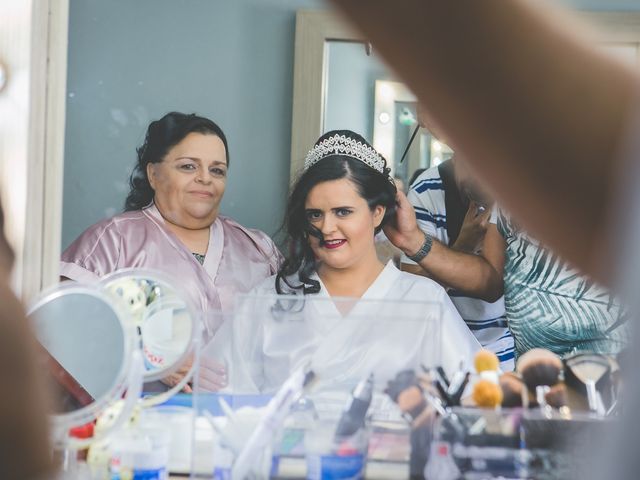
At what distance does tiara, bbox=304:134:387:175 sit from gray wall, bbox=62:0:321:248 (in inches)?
20.5

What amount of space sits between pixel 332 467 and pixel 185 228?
4.73ft

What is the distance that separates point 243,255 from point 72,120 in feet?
2.06

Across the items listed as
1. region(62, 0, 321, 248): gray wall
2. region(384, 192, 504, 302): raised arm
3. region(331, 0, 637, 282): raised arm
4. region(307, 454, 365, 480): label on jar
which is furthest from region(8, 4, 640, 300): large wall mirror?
region(331, 0, 637, 282): raised arm

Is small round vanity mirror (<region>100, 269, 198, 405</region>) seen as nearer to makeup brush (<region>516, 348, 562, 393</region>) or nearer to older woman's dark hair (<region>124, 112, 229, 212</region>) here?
makeup brush (<region>516, 348, 562, 393</region>)

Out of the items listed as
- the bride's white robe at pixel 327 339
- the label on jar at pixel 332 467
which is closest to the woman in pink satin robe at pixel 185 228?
the bride's white robe at pixel 327 339

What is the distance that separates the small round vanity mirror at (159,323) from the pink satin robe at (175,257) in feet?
3.17

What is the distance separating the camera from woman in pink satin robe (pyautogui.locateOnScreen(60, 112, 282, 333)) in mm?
2152

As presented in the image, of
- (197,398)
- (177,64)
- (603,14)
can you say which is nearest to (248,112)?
(177,64)

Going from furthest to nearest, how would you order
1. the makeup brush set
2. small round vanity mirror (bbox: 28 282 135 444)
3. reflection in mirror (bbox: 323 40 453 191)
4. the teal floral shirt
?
reflection in mirror (bbox: 323 40 453 191) → the teal floral shirt → small round vanity mirror (bbox: 28 282 135 444) → the makeup brush set

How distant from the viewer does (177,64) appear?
2588mm

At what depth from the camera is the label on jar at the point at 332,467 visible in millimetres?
885

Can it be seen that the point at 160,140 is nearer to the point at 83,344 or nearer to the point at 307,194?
the point at 307,194

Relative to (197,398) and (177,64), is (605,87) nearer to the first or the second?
(197,398)

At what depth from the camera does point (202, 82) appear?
2.60 meters
